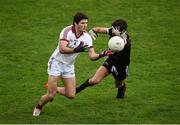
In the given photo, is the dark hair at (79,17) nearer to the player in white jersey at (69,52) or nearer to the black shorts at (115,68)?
the player in white jersey at (69,52)

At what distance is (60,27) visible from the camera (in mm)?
19516

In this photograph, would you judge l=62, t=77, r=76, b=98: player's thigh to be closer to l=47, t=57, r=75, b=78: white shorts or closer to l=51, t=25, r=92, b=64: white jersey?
l=47, t=57, r=75, b=78: white shorts

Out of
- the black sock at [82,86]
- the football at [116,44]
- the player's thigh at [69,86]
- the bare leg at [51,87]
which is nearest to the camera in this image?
the bare leg at [51,87]

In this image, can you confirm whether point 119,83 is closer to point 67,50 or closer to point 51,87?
point 51,87

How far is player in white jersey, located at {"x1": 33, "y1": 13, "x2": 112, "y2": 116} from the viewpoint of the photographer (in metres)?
11.8

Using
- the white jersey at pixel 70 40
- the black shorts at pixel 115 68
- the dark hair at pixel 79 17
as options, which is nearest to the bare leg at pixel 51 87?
the white jersey at pixel 70 40

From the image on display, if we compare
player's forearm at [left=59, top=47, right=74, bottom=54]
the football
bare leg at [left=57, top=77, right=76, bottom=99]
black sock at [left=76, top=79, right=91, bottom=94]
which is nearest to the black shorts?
black sock at [left=76, top=79, right=91, bottom=94]

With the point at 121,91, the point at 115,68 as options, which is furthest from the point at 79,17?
the point at 121,91

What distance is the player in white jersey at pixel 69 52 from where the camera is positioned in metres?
11.8

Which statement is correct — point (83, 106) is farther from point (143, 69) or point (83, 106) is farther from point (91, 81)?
point (143, 69)

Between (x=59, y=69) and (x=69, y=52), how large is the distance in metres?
0.59

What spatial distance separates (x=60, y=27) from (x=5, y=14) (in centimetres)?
235

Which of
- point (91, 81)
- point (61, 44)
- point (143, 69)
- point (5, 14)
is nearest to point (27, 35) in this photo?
point (5, 14)

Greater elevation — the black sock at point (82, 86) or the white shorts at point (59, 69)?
the white shorts at point (59, 69)
